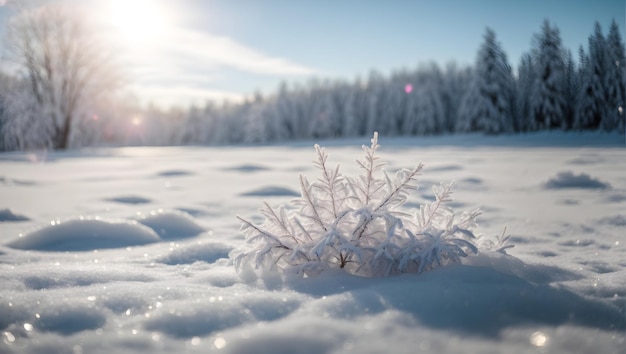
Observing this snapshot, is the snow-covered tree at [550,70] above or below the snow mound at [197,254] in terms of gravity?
above

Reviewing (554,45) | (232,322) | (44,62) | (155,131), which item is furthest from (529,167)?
(155,131)

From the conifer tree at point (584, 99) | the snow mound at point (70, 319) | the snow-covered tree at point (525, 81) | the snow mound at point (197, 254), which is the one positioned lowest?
the snow mound at point (197, 254)

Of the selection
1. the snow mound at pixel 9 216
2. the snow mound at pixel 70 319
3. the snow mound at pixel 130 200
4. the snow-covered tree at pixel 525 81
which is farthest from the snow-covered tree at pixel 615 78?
the snow mound at pixel 9 216

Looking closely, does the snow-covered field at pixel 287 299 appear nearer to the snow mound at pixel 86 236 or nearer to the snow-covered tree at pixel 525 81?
the snow mound at pixel 86 236

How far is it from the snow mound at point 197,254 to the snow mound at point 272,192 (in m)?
2.69

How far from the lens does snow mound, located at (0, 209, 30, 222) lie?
4195 millimetres

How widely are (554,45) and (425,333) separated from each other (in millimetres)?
4164

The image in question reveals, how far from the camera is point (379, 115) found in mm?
49500

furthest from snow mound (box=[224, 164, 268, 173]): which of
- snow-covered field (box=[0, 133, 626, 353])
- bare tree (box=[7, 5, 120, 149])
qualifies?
bare tree (box=[7, 5, 120, 149])

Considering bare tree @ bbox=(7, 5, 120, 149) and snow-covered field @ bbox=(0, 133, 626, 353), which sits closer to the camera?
snow-covered field @ bbox=(0, 133, 626, 353)

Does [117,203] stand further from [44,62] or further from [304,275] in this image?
[44,62]

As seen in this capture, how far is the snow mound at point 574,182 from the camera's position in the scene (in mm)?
5227

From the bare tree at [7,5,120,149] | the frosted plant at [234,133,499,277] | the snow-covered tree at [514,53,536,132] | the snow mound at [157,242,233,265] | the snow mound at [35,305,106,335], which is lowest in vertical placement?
the snow mound at [157,242,233,265]

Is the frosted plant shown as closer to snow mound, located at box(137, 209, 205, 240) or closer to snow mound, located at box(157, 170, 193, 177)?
snow mound, located at box(137, 209, 205, 240)
